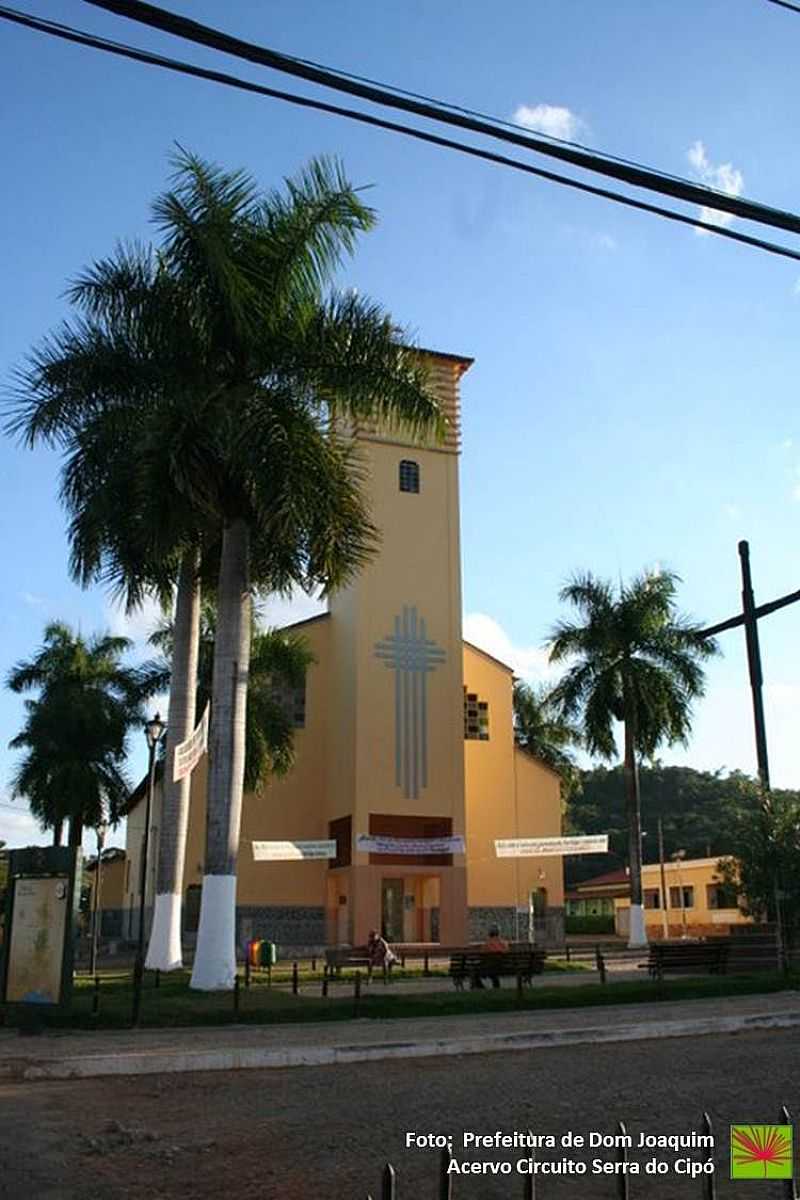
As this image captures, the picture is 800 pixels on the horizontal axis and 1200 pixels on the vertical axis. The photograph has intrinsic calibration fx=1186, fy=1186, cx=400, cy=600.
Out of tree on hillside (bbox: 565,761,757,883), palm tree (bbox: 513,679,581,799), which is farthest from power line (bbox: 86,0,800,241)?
tree on hillside (bbox: 565,761,757,883)

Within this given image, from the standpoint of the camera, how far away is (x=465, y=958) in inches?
868

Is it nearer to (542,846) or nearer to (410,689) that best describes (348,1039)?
(542,846)

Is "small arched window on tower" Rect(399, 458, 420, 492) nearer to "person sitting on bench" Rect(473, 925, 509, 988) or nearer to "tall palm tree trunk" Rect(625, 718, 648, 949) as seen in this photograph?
"tall palm tree trunk" Rect(625, 718, 648, 949)

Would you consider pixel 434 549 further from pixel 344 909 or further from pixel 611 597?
pixel 344 909

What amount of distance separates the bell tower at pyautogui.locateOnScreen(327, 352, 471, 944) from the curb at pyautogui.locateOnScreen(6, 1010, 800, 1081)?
2557 centimetres

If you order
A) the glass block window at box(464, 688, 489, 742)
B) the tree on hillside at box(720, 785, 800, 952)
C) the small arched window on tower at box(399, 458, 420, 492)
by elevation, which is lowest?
the tree on hillside at box(720, 785, 800, 952)

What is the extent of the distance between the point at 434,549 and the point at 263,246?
81.9 ft

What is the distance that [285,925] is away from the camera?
1702 inches

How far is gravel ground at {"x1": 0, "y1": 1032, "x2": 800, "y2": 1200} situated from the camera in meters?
7.29

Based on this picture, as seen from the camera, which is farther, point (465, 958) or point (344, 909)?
point (344, 909)

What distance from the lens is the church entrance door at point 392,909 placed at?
43.3m

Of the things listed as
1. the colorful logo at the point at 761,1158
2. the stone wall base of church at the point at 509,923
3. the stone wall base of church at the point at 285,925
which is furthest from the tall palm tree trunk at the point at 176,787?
the stone wall base of church at the point at 509,923

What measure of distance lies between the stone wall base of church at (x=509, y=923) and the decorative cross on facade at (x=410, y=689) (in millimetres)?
6614

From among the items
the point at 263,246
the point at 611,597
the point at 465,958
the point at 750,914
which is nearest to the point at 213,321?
the point at 263,246
